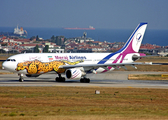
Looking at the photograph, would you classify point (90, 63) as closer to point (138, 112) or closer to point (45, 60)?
point (45, 60)

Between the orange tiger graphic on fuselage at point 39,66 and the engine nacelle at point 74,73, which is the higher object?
the orange tiger graphic on fuselage at point 39,66

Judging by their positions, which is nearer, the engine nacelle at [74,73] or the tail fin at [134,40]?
the engine nacelle at [74,73]

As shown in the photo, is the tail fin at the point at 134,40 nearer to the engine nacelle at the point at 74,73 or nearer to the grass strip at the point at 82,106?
the engine nacelle at the point at 74,73

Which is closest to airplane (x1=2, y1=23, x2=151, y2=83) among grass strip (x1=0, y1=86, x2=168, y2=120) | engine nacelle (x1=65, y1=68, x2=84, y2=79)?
engine nacelle (x1=65, y1=68, x2=84, y2=79)

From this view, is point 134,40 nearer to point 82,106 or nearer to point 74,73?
point 74,73

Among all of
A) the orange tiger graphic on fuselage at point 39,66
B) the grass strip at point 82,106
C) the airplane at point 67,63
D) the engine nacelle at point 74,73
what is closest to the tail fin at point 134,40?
the airplane at point 67,63

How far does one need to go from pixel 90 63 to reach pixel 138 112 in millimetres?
25325

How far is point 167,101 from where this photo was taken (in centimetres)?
2698

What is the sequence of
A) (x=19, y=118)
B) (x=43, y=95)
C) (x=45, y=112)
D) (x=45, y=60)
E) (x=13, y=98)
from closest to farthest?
1. (x=19, y=118)
2. (x=45, y=112)
3. (x=13, y=98)
4. (x=43, y=95)
5. (x=45, y=60)

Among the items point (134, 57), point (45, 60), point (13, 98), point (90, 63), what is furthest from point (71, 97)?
point (134, 57)

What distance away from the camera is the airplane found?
40.5 meters

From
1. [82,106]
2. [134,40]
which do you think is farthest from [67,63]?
[82,106]

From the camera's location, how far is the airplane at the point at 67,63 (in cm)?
4050

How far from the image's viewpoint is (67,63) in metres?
43.9
